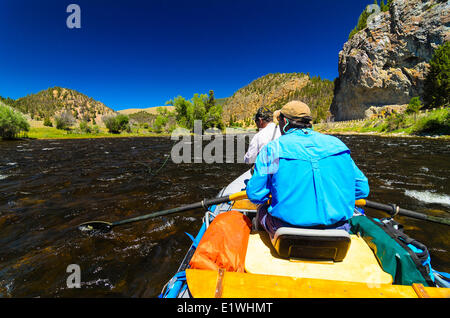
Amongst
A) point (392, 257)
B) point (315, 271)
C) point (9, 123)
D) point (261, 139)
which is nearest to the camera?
point (315, 271)

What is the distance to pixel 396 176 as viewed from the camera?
30.4 ft

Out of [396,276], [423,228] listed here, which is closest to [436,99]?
[423,228]

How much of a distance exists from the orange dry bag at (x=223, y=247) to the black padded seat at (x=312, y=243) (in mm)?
482

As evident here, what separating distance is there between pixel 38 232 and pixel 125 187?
11.6 ft

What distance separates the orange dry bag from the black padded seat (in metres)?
0.48

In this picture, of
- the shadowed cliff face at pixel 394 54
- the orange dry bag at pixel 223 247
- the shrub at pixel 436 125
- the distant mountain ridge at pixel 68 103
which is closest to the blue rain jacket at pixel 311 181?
the orange dry bag at pixel 223 247

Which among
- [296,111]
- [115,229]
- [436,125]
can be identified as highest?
[436,125]

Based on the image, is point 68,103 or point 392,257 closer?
point 392,257

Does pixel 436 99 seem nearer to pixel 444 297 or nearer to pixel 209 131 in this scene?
pixel 209 131

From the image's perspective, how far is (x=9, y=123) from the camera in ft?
120

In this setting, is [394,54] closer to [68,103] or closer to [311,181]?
[311,181]

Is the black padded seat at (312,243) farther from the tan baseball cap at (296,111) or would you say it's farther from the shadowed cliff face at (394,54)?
the shadowed cliff face at (394,54)

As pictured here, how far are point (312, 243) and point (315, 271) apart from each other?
364 mm

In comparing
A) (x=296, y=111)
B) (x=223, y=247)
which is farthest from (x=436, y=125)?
(x=223, y=247)
